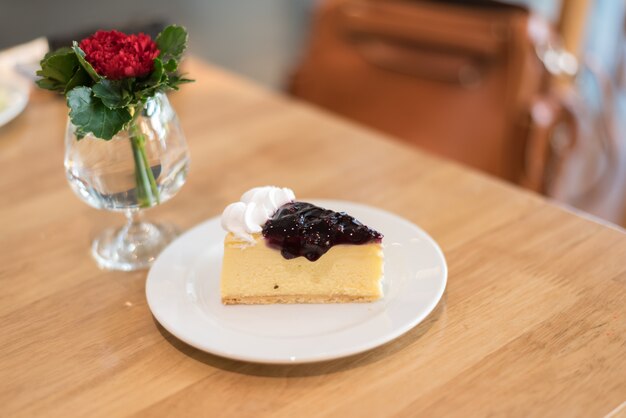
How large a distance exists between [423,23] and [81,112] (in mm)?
1154

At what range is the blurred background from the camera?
1726 millimetres

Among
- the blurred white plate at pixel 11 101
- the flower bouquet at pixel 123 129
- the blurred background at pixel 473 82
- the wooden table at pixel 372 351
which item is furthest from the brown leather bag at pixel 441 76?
the flower bouquet at pixel 123 129

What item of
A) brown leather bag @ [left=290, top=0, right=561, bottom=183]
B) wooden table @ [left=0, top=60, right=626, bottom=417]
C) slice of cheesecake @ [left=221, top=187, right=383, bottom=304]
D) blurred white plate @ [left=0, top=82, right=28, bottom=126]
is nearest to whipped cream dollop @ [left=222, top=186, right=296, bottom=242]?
slice of cheesecake @ [left=221, top=187, right=383, bottom=304]

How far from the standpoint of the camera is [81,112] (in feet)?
2.89

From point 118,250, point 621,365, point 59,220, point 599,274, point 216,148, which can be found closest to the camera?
point 621,365

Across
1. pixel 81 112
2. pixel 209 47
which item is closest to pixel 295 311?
pixel 81 112

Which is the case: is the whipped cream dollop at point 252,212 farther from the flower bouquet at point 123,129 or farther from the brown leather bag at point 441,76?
the brown leather bag at point 441,76

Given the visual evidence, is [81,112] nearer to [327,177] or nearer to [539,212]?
[327,177]

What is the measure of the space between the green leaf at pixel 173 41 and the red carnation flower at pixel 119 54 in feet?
0.14

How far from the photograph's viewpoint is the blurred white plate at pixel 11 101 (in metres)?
1.45

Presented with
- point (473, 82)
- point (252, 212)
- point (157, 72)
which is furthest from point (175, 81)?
point (473, 82)

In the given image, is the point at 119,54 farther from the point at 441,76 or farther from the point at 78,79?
the point at 441,76

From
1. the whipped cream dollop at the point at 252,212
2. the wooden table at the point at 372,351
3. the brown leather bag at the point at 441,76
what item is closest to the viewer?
Result: the wooden table at the point at 372,351

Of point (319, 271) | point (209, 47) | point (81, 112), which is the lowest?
point (209, 47)
